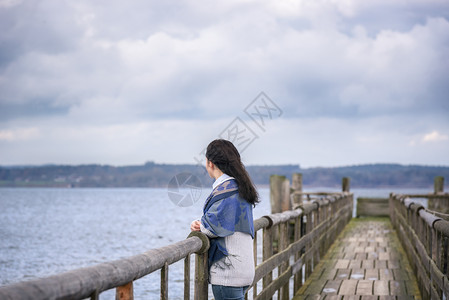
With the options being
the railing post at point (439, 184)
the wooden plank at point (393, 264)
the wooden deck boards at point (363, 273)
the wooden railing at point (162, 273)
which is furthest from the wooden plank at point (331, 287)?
the railing post at point (439, 184)

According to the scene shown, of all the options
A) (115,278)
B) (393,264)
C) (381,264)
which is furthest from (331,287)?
(115,278)

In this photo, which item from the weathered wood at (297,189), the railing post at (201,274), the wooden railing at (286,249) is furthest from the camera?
the weathered wood at (297,189)

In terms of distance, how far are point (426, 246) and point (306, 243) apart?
196 centimetres

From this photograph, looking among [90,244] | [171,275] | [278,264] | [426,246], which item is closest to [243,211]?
[278,264]

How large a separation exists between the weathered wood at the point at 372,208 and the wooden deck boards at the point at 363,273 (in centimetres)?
1040

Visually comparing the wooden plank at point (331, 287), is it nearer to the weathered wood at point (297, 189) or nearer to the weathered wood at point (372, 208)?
the weathered wood at point (297, 189)

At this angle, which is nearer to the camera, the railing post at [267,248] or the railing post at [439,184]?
the railing post at [267,248]

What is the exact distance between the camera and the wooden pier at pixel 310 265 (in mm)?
2344

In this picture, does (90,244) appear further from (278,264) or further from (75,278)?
(75,278)

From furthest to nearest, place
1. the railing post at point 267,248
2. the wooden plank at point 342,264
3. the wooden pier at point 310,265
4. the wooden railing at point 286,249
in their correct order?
the wooden plank at point 342,264
the railing post at point 267,248
the wooden railing at point 286,249
the wooden pier at point 310,265

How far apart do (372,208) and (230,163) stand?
22601mm

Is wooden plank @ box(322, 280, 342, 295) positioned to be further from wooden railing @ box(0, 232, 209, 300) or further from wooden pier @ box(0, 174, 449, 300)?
wooden railing @ box(0, 232, 209, 300)

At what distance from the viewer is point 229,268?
12.7 feet

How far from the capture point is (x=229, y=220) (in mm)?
3742
